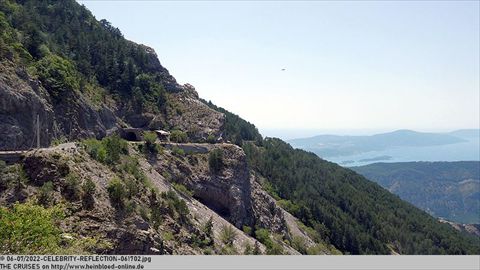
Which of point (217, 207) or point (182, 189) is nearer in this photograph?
point (182, 189)

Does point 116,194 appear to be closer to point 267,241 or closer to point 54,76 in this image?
point 267,241

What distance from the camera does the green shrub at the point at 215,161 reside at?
3641cm

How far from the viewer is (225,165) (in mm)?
37031

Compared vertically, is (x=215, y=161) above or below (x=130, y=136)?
below

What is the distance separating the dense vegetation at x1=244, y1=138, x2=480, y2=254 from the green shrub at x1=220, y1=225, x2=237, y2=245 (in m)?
20.2

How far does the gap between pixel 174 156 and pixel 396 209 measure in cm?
5748

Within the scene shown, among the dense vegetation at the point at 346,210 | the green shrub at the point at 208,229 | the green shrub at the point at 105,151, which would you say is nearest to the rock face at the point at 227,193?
the green shrub at the point at 208,229

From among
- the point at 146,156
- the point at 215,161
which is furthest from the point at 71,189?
the point at 215,161

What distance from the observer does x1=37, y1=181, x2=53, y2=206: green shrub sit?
17000mm

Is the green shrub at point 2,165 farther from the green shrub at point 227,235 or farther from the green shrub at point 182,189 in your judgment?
the green shrub at point 182,189

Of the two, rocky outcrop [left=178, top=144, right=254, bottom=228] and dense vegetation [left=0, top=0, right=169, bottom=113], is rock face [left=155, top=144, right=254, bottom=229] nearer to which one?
rocky outcrop [left=178, top=144, right=254, bottom=228]

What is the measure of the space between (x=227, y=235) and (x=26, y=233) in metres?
17.1

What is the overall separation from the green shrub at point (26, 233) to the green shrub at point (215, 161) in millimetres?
23733

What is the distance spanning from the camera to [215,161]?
36.5 m
